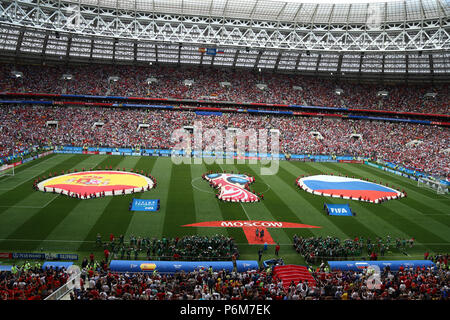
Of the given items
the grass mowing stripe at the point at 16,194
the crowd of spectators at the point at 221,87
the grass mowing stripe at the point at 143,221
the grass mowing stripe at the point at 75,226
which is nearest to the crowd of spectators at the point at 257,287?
the grass mowing stripe at the point at 75,226

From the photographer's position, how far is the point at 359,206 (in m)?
37.7

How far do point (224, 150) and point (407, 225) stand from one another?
122 ft

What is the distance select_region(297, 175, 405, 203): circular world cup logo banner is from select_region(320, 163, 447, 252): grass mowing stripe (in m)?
3.12

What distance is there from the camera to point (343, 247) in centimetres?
2581

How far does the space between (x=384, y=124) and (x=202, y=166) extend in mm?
47164

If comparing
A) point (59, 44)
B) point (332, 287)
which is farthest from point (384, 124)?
point (59, 44)

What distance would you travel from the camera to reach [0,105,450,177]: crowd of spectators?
6153 centimetres

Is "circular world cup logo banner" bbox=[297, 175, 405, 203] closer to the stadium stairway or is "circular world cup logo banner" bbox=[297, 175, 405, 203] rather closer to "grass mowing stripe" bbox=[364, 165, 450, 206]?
"grass mowing stripe" bbox=[364, 165, 450, 206]

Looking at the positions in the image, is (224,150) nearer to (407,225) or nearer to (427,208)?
(427,208)

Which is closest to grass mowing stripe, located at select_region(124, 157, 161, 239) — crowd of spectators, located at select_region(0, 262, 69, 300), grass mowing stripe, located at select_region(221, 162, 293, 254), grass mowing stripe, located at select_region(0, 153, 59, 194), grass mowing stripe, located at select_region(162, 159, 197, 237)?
grass mowing stripe, located at select_region(162, 159, 197, 237)

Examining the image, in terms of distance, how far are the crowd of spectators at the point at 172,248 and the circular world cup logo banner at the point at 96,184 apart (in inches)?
494

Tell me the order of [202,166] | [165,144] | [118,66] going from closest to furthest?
[202,166] → [165,144] → [118,66]

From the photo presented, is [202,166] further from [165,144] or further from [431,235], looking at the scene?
[431,235]

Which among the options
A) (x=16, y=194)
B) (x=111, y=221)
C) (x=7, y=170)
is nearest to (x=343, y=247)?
(x=111, y=221)
